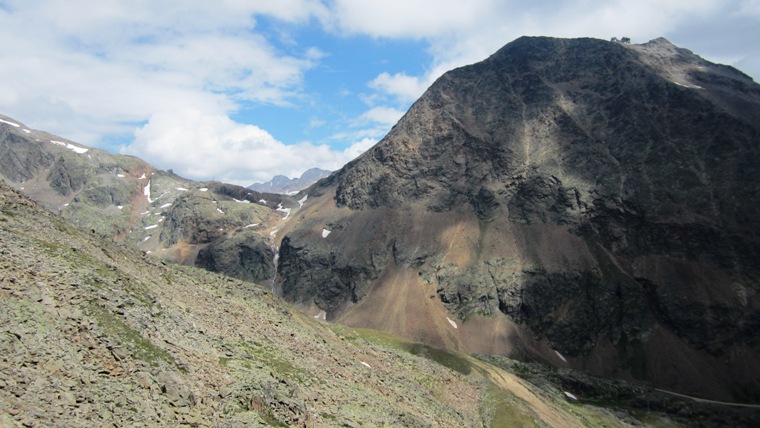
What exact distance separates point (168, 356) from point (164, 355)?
12.0 inches

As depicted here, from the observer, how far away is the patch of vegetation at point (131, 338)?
1340 inches

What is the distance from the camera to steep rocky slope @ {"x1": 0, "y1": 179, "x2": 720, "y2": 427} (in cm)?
2759

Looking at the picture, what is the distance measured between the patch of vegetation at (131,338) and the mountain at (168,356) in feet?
0.39

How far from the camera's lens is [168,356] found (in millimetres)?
35781

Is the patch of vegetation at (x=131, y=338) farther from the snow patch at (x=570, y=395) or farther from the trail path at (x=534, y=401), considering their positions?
the snow patch at (x=570, y=395)

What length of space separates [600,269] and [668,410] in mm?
67382

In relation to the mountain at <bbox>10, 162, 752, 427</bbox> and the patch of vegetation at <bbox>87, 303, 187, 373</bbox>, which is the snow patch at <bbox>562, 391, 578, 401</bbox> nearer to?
the mountain at <bbox>10, 162, 752, 427</bbox>

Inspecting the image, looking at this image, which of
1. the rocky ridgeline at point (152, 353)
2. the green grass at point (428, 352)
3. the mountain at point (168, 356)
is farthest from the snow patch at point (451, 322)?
the rocky ridgeline at point (152, 353)

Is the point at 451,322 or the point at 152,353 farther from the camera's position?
the point at 451,322

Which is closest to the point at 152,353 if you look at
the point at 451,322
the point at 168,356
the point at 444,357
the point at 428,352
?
the point at 168,356

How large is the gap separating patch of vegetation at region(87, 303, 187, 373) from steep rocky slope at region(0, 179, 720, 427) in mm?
130

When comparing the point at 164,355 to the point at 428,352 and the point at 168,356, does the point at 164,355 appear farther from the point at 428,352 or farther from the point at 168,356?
the point at 428,352

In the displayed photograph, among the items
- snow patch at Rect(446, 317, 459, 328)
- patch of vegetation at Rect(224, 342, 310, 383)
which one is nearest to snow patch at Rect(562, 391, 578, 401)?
snow patch at Rect(446, 317, 459, 328)

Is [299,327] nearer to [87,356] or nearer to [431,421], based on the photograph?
[431,421]
